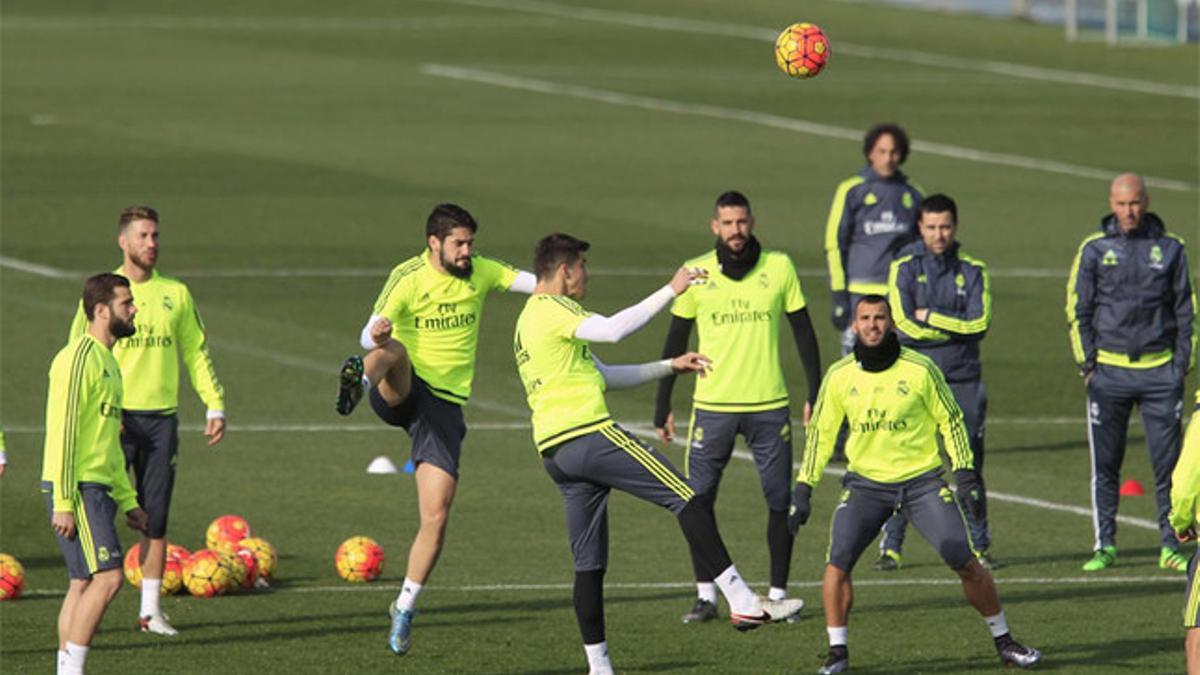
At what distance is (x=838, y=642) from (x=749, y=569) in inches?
138

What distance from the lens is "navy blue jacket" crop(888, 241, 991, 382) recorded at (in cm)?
1827

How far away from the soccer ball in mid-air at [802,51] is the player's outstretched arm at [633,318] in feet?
11.1

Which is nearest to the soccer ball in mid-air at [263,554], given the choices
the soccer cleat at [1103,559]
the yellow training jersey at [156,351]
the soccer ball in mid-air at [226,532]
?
the soccer ball in mid-air at [226,532]

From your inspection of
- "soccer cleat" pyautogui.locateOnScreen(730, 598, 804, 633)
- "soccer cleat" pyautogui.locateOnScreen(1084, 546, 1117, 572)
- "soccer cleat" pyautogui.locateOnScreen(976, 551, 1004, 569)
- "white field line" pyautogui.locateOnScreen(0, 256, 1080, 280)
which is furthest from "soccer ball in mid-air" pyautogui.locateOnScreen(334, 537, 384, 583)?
"white field line" pyautogui.locateOnScreen(0, 256, 1080, 280)

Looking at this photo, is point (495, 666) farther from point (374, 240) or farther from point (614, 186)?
point (614, 186)

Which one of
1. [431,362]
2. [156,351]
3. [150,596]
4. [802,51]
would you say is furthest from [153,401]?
[802,51]

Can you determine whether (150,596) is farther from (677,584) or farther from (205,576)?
(677,584)

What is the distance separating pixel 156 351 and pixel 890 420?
501cm

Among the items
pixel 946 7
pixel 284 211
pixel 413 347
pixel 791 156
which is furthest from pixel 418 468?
pixel 946 7

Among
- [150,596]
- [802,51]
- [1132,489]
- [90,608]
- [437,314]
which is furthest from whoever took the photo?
[1132,489]

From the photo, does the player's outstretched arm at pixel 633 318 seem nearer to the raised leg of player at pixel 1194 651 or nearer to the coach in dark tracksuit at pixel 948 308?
the raised leg of player at pixel 1194 651

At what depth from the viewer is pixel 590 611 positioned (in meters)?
14.7

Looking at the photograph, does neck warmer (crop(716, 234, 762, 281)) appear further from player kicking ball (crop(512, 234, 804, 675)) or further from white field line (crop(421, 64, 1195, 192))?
white field line (crop(421, 64, 1195, 192))

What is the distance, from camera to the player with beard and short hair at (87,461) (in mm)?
14133
